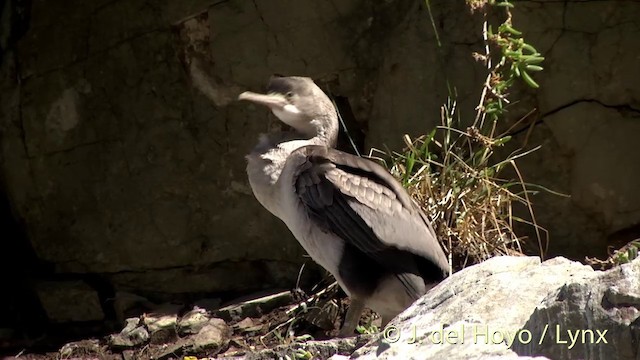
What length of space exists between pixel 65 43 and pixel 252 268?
1.93 metres

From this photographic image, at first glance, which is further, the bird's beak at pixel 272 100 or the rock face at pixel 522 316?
the bird's beak at pixel 272 100

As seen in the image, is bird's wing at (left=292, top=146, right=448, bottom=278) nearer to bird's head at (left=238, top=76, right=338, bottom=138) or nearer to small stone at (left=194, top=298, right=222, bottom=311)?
bird's head at (left=238, top=76, right=338, bottom=138)

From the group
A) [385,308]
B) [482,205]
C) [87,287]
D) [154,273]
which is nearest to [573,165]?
[482,205]

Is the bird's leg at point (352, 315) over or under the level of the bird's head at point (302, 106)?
under

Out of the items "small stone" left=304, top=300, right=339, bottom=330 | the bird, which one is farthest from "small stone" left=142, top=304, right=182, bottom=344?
the bird

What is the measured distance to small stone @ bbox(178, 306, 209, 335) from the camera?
7.04m

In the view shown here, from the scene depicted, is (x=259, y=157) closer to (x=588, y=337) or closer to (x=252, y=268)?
(x=252, y=268)

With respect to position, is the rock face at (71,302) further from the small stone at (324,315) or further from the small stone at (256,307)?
the small stone at (324,315)

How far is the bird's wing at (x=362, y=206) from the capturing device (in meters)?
5.69

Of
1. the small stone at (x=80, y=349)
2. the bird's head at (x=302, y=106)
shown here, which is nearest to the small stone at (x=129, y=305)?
the small stone at (x=80, y=349)

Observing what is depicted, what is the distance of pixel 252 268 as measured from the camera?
292 inches

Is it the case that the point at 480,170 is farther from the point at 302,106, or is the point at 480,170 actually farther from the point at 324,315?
the point at 324,315
